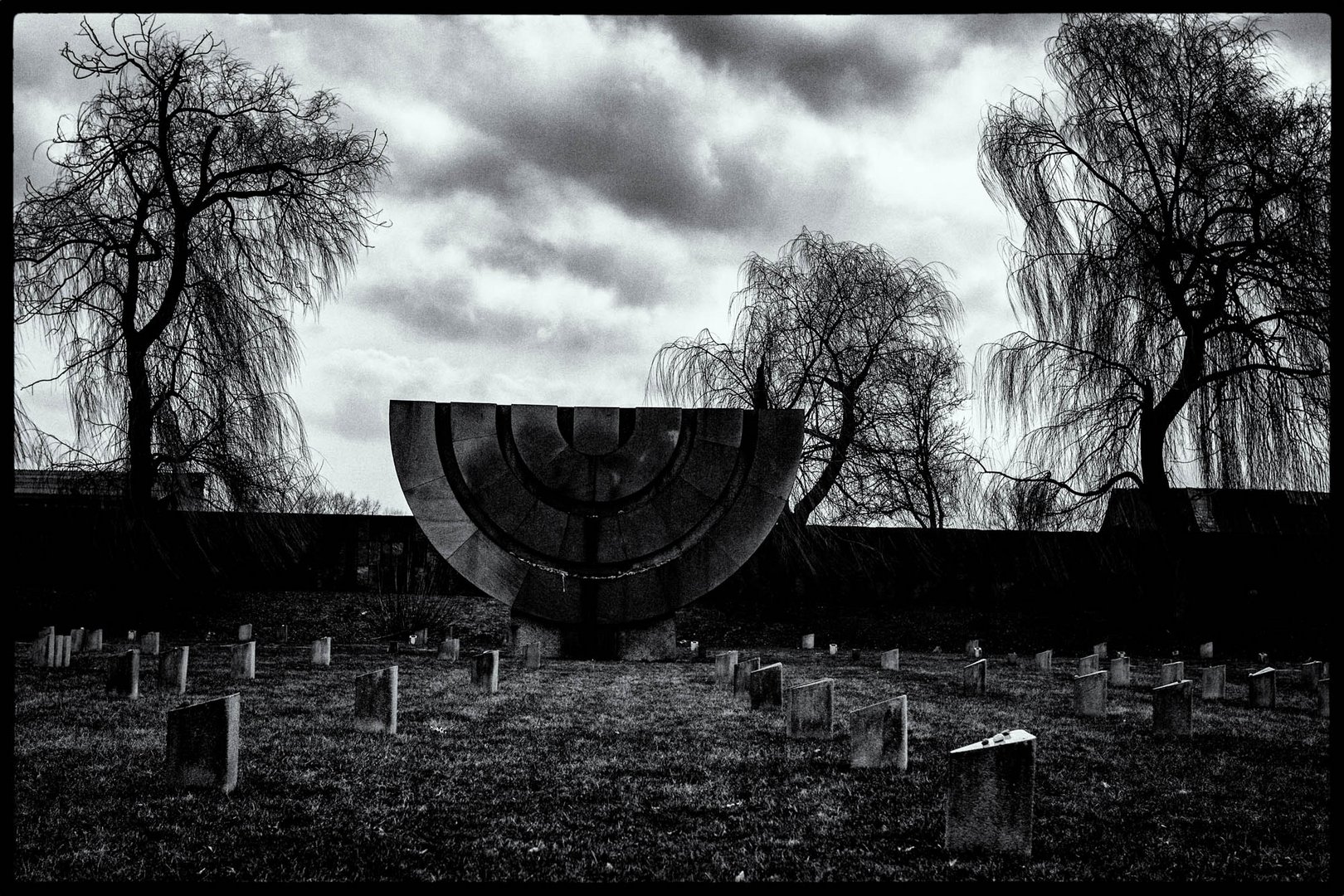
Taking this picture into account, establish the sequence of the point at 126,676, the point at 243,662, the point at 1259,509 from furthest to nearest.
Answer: the point at 1259,509 → the point at 243,662 → the point at 126,676

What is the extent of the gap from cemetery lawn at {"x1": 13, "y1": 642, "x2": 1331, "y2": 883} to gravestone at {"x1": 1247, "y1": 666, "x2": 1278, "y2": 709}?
0.90ft

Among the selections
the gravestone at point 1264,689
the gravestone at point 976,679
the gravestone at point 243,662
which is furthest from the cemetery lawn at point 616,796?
the gravestone at point 976,679

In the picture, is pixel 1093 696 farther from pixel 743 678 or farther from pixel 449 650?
pixel 449 650

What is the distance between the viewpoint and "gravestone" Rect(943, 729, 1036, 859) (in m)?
3.09

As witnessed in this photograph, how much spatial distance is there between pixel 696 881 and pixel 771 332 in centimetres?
1087

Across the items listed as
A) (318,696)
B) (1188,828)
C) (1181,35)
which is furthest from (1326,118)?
(318,696)

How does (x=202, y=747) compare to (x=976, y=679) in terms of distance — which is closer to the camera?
(x=202, y=747)

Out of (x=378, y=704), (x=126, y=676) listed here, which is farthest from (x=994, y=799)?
(x=126, y=676)

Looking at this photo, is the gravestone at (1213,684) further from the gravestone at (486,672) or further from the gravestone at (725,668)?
the gravestone at (486,672)

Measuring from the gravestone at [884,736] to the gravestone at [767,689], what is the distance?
1.69 metres

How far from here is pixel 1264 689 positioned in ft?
22.6

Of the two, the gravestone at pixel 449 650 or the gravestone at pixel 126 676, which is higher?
the gravestone at pixel 126 676

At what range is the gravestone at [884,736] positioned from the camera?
4301 mm

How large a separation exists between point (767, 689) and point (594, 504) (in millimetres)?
3719
